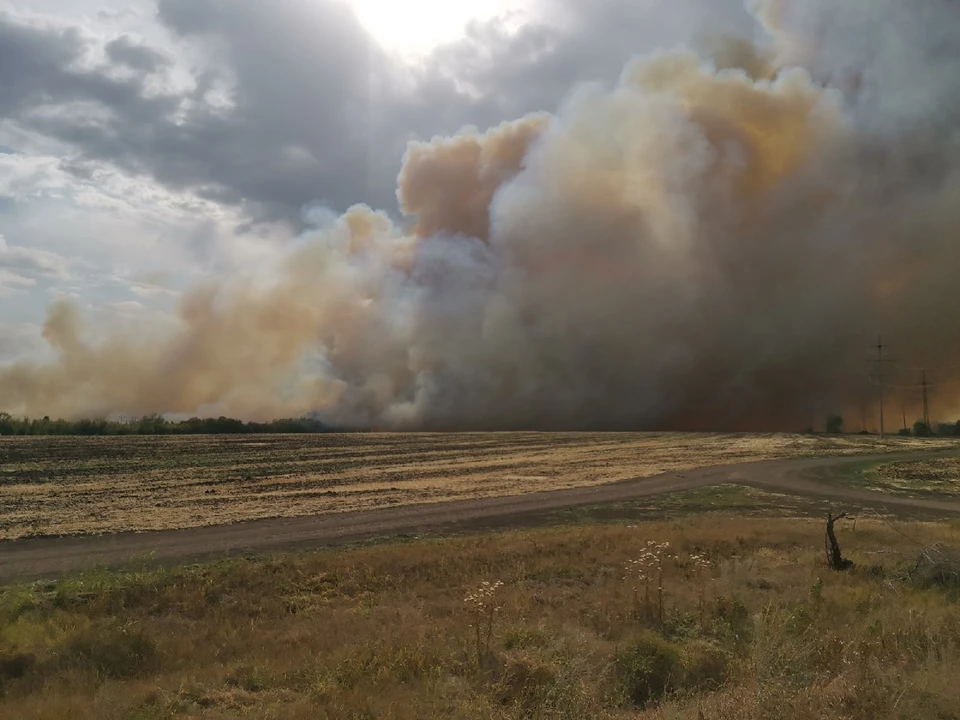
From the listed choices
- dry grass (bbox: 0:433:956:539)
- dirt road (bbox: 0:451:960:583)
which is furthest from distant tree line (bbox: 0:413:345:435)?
dirt road (bbox: 0:451:960:583)

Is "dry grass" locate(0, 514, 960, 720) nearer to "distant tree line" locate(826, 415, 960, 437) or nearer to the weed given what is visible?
the weed

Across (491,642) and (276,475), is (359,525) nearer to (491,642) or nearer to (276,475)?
(491,642)

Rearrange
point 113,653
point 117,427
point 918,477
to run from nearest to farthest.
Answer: point 113,653 → point 918,477 → point 117,427

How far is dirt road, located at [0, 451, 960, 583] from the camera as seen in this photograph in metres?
23.5

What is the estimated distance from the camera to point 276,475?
53.2 m

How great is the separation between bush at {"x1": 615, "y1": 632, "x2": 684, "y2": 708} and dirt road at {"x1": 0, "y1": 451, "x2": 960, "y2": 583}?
55.8 ft

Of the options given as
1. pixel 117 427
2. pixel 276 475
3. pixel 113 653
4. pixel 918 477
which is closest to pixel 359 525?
pixel 113 653

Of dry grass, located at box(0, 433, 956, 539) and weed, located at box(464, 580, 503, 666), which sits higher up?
weed, located at box(464, 580, 503, 666)

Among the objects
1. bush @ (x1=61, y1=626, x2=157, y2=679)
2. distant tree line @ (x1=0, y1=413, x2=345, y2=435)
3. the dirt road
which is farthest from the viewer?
distant tree line @ (x1=0, y1=413, x2=345, y2=435)

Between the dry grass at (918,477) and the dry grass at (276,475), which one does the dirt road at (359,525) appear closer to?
the dry grass at (276,475)

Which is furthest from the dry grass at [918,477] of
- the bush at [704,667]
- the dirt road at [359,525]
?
the bush at [704,667]

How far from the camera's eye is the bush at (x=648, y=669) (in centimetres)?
1044

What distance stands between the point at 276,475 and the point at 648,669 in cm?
4670

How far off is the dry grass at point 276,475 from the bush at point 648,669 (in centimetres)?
2461
